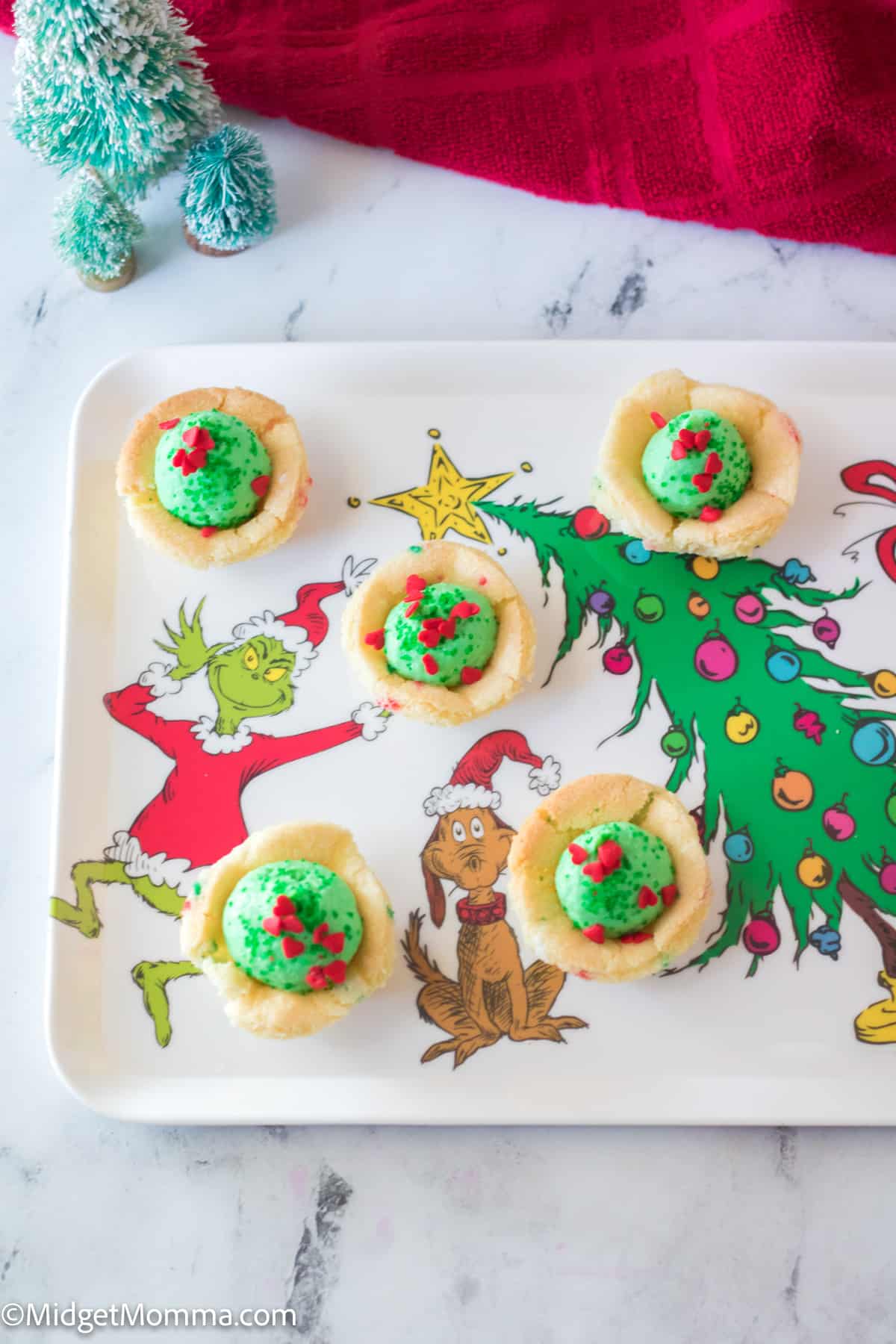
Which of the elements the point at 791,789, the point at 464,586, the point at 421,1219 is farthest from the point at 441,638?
the point at 421,1219

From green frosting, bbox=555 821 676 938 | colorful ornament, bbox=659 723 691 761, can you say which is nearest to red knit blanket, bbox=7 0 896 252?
colorful ornament, bbox=659 723 691 761

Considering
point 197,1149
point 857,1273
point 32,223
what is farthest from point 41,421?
point 857,1273

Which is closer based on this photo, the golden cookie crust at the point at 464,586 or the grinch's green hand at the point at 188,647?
the golden cookie crust at the point at 464,586

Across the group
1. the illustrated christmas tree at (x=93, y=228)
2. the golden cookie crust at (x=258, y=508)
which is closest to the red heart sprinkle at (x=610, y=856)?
the golden cookie crust at (x=258, y=508)

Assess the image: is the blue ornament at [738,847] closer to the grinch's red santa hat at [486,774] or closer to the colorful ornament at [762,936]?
the colorful ornament at [762,936]

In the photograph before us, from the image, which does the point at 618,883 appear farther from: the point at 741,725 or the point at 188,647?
the point at 188,647
